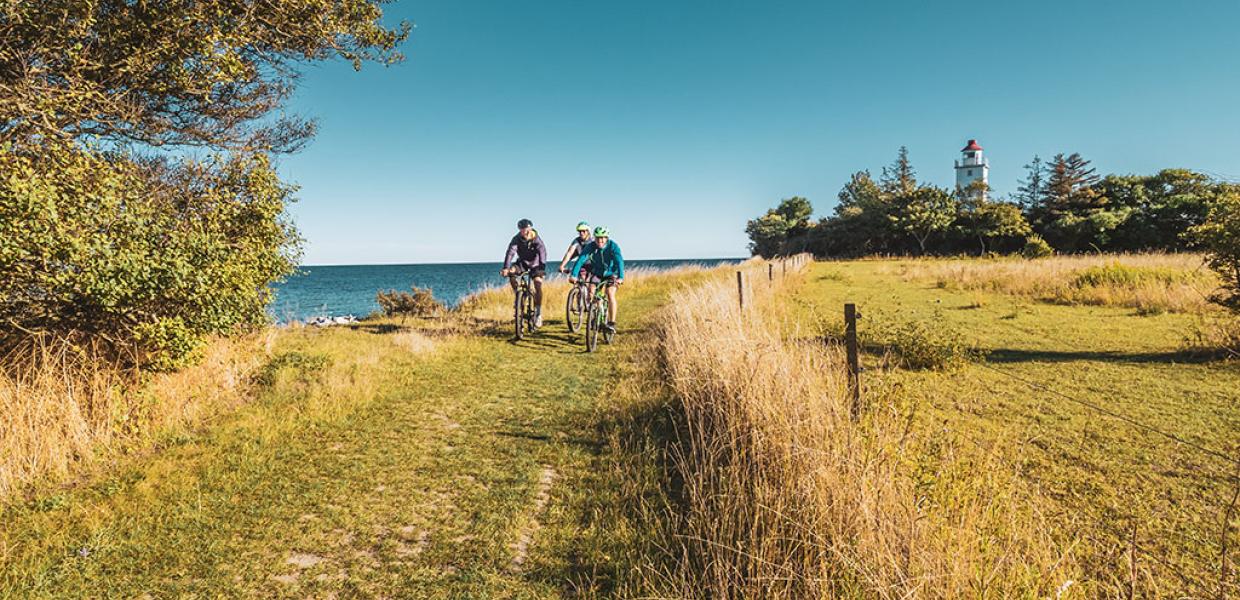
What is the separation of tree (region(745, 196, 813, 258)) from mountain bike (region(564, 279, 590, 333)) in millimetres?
64542

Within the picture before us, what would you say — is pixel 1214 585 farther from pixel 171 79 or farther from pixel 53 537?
pixel 171 79

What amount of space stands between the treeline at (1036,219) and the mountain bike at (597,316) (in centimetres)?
4031

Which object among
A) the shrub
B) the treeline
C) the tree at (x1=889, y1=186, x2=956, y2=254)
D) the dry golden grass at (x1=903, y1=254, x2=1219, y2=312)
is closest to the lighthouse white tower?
the treeline

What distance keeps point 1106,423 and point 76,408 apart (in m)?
10.1

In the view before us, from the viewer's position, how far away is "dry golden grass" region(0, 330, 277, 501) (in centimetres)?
401

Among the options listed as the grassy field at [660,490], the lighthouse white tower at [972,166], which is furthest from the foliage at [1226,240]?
the lighthouse white tower at [972,166]

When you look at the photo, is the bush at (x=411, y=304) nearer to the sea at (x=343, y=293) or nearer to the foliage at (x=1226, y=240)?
the sea at (x=343, y=293)

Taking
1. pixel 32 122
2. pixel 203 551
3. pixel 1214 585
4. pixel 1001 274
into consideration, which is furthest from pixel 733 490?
pixel 1001 274

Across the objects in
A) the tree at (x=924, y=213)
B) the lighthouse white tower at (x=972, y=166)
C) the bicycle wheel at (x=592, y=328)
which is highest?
the lighthouse white tower at (x=972, y=166)

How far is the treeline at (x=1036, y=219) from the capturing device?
4253cm

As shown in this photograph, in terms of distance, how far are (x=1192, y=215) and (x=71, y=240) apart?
206 ft

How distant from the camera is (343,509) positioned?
3.86 m

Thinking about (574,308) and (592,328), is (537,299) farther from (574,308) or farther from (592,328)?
(592,328)

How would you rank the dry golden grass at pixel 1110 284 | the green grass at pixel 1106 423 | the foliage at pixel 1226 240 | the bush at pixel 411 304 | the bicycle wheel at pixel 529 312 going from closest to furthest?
the green grass at pixel 1106 423 → the foliage at pixel 1226 240 → the bicycle wheel at pixel 529 312 → the dry golden grass at pixel 1110 284 → the bush at pixel 411 304
